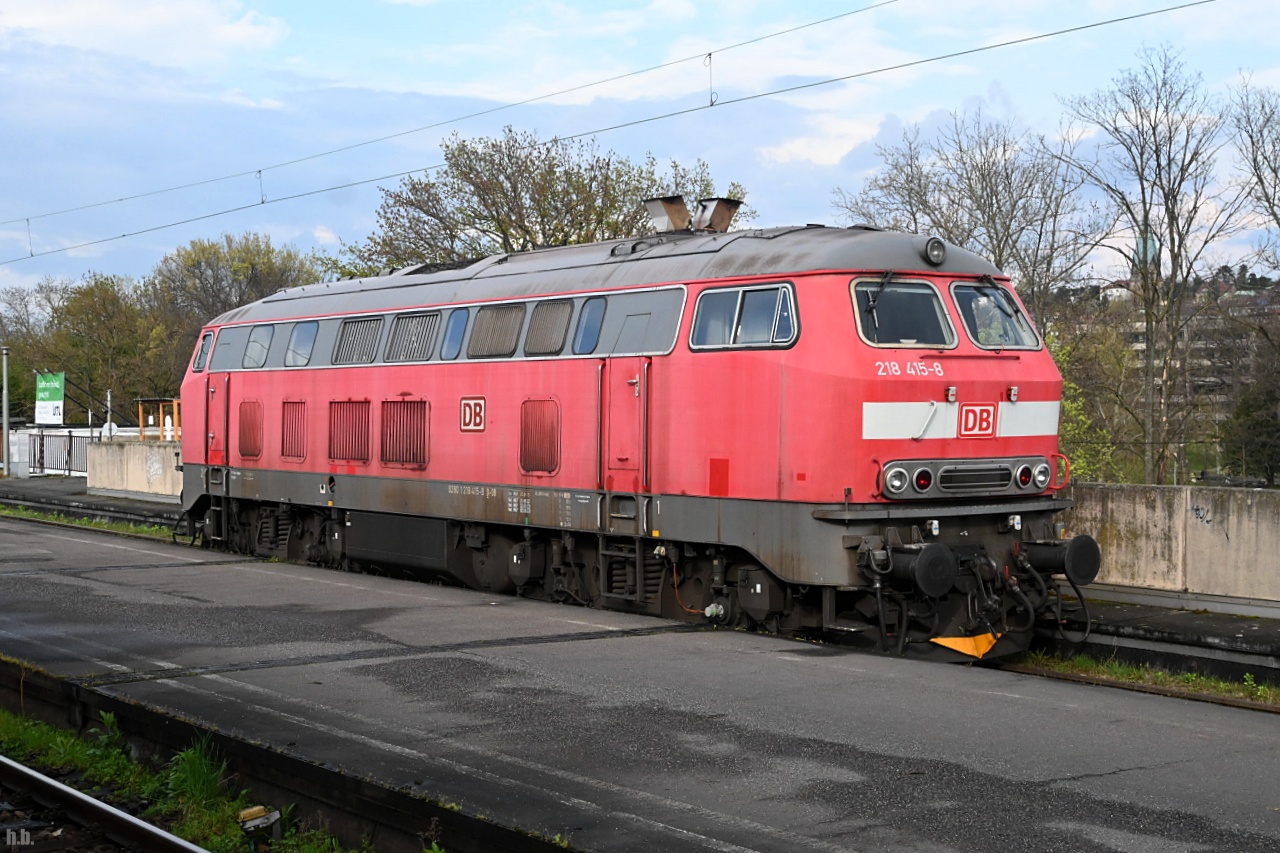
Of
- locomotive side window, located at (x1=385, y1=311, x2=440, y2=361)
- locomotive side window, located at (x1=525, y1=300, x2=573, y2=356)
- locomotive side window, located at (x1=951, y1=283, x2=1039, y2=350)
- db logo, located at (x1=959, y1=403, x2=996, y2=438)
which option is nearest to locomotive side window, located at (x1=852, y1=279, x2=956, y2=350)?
locomotive side window, located at (x1=951, y1=283, x2=1039, y2=350)

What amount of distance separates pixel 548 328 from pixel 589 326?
696 millimetres

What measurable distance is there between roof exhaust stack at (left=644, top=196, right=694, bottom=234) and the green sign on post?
109 feet

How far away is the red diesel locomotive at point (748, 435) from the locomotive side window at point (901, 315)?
23mm

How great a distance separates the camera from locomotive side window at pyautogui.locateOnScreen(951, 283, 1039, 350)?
482 inches

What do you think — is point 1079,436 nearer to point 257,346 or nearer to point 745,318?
point 257,346

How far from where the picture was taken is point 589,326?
13562 millimetres

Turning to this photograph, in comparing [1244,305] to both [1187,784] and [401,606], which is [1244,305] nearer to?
[401,606]

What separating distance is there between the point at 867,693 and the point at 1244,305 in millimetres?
37830

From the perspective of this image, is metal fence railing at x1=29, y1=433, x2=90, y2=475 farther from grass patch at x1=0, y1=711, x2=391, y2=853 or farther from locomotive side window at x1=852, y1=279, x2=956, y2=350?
locomotive side window at x1=852, y1=279, x2=956, y2=350

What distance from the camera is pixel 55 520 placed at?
26391 mm

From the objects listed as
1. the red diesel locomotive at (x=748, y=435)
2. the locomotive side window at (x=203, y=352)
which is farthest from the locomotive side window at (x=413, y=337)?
the locomotive side window at (x=203, y=352)

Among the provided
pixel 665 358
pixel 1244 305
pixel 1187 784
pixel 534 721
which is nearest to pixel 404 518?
pixel 665 358

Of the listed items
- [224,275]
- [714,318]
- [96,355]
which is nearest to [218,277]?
[224,275]

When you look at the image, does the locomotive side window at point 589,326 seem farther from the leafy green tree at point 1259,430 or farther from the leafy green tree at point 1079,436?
the leafy green tree at point 1259,430
